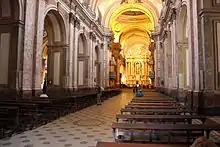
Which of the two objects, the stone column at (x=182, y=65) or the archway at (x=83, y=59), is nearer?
the stone column at (x=182, y=65)

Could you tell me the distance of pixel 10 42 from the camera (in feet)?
28.8

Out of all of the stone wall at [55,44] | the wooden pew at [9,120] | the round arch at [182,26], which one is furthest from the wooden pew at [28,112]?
the round arch at [182,26]

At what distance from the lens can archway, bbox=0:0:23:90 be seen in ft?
28.2

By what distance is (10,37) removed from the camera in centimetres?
880

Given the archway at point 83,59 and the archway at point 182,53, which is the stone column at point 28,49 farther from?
the archway at point 83,59

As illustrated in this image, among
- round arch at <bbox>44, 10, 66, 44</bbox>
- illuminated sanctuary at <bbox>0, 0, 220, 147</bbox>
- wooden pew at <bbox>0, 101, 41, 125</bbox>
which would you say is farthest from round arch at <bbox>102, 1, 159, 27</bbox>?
wooden pew at <bbox>0, 101, 41, 125</bbox>

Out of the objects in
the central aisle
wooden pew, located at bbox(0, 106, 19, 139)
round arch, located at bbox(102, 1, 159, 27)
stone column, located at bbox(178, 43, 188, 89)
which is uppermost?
round arch, located at bbox(102, 1, 159, 27)

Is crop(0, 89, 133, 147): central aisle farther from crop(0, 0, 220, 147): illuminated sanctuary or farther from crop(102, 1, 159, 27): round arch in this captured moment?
crop(102, 1, 159, 27): round arch

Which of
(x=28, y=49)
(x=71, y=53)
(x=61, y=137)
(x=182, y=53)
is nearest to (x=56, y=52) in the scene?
(x=71, y=53)

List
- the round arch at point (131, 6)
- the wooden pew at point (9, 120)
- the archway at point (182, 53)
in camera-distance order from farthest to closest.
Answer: the round arch at point (131, 6) < the archway at point (182, 53) < the wooden pew at point (9, 120)

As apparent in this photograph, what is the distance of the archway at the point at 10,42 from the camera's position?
8.59 meters

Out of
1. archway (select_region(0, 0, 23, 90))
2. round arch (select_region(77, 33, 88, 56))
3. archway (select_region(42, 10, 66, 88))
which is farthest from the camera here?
round arch (select_region(77, 33, 88, 56))

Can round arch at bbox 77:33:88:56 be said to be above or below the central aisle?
above

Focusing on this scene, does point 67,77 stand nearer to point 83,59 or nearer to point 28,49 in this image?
point 28,49
